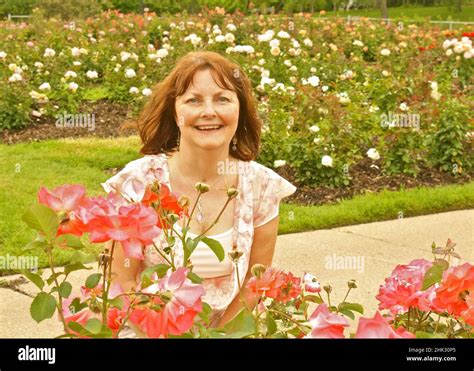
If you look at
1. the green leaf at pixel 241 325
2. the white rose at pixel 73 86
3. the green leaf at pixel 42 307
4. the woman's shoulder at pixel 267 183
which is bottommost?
the white rose at pixel 73 86

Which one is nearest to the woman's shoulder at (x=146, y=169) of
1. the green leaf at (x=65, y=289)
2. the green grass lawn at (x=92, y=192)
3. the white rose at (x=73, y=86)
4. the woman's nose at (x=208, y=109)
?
the woman's nose at (x=208, y=109)

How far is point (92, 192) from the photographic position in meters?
6.20

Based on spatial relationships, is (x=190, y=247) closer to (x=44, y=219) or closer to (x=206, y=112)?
(x=44, y=219)

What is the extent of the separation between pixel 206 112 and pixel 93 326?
5.15ft

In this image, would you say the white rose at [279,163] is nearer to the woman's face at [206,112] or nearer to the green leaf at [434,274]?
the woman's face at [206,112]

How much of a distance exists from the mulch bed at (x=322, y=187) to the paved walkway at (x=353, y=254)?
0.61 m

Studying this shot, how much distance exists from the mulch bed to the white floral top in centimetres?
324

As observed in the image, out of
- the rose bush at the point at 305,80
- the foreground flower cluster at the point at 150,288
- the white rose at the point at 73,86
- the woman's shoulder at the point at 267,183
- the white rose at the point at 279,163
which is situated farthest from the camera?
the white rose at the point at 73,86

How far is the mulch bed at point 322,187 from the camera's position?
6355mm

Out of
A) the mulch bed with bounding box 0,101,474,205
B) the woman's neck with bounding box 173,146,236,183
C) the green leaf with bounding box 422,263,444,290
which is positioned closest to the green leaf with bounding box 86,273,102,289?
the green leaf with bounding box 422,263,444,290

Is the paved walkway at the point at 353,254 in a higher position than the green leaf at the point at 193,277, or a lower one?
lower

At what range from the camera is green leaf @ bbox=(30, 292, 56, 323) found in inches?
44.5

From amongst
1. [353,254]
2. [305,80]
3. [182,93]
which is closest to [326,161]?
[353,254]
